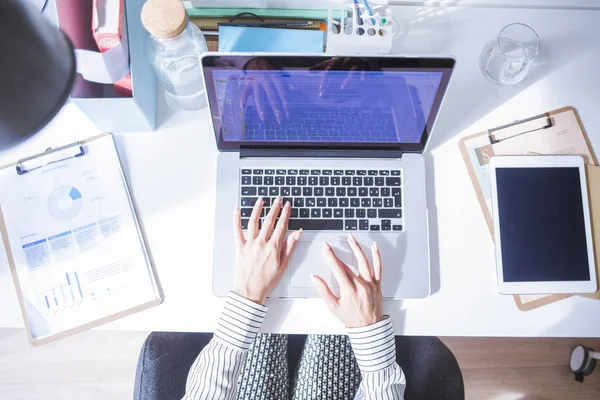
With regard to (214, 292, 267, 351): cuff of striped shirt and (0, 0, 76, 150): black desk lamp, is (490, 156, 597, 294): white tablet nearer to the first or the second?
(214, 292, 267, 351): cuff of striped shirt

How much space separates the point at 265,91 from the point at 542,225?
55 cm

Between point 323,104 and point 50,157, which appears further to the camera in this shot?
point 50,157

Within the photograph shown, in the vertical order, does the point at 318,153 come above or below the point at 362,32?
below

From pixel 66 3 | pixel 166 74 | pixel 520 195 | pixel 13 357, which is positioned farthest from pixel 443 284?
pixel 13 357

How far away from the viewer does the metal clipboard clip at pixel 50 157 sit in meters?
0.83

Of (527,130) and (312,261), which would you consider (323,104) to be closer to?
(312,261)

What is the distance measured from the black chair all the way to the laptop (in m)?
0.19

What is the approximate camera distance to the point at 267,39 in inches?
32.5

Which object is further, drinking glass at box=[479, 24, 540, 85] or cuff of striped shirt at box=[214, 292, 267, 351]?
drinking glass at box=[479, 24, 540, 85]

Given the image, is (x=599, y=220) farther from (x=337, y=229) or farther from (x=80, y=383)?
(x=80, y=383)

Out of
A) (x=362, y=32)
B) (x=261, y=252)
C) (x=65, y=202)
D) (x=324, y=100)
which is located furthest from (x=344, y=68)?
(x=65, y=202)

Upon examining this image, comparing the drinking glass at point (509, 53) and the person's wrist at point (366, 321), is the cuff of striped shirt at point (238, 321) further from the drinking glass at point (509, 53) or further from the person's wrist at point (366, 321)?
the drinking glass at point (509, 53)

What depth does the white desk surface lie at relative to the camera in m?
0.81

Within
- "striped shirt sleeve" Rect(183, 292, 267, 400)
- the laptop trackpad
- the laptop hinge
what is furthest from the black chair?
the laptop hinge
